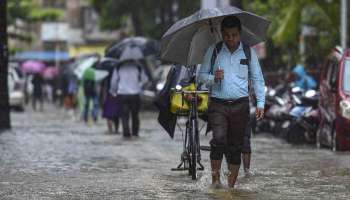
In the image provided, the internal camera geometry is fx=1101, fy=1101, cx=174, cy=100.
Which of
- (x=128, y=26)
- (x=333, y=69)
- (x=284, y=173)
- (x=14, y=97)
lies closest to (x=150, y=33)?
(x=14, y=97)

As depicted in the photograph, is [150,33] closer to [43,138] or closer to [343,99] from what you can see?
[43,138]

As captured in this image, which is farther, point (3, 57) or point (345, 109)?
point (3, 57)

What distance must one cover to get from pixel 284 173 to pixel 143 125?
15246mm

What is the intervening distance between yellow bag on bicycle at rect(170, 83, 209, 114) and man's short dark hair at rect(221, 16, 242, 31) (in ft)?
5.92

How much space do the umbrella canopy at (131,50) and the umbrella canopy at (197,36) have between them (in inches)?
349

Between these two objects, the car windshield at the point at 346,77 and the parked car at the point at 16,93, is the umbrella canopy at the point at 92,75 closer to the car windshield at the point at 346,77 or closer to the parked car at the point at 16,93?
the car windshield at the point at 346,77

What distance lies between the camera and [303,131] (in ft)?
70.0

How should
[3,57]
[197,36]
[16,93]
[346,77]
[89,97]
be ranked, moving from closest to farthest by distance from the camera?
1. [197,36]
2. [346,77]
3. [3,57]
4. [89,97]
5. [16,93]

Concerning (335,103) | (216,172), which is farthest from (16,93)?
(216,172)

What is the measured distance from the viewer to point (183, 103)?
13586 millimetres

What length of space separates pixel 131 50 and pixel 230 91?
1051 centimetres

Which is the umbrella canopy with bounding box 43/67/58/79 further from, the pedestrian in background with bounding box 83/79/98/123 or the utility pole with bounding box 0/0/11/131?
the utility pole with bounding box 0/0/11/131

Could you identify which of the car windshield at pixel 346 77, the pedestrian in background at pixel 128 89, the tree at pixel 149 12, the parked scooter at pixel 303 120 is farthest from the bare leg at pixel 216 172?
the tree at pixel 149 12

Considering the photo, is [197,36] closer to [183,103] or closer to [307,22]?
[183,103]
